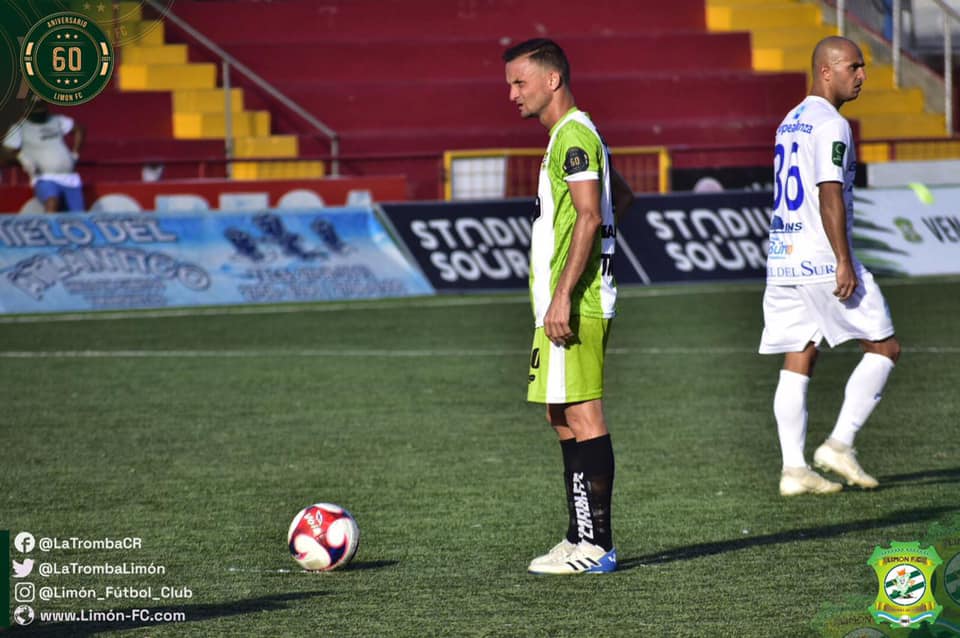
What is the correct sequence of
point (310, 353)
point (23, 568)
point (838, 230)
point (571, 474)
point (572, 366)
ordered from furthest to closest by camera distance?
1. point (310, 353)
2. point (838, 230)
3. point (23, 568)
4. point (571, 474)
5. point (572, 366)

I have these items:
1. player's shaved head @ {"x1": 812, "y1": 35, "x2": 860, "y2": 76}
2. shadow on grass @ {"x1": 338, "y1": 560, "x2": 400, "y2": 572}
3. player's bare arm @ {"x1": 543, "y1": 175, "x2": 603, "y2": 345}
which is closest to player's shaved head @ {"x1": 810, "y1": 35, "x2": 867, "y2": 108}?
player's shaved head @ {"x1": 812, "y1": 35, "x2": 860, "y2": 76}

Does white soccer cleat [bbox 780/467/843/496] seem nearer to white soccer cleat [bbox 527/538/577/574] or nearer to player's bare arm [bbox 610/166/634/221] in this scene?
white soccer cleat [bbox 527/538/577/574]

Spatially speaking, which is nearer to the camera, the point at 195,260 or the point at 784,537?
the point at 784,537

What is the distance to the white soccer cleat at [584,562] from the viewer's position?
5910mm

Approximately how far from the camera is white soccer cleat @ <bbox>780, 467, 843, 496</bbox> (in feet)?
24.3

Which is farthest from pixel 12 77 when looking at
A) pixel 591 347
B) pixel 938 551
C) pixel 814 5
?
pixel 814 5

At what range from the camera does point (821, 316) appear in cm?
751

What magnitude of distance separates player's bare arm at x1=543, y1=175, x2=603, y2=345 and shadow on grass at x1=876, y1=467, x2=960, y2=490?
254 centimetres

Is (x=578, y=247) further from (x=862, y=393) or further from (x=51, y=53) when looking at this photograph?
(x=862, y=393)

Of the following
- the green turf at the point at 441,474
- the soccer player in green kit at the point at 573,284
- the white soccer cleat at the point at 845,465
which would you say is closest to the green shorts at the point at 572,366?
the soccer player in green kit at the point at 573,284

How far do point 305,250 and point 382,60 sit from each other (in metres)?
8.43

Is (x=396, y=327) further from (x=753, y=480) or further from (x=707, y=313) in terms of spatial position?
(x=753, y=480)

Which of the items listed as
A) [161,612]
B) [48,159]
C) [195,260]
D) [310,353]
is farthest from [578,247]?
[48,159]

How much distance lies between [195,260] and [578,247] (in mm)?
12253
